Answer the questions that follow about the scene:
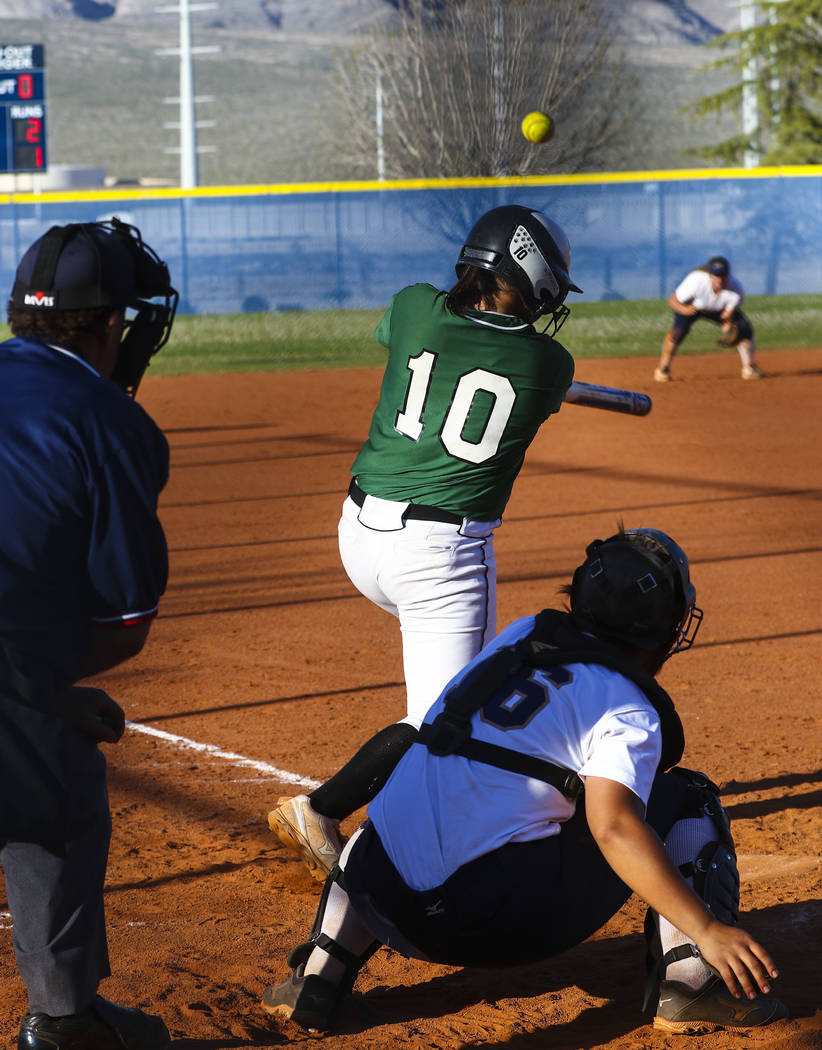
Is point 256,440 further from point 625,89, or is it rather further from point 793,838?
point 625,89

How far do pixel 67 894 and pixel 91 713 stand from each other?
1.32 feet

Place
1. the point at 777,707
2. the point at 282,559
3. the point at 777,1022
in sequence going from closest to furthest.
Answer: the point at 777,1022 < the point at 777,707 < the point at 282,559

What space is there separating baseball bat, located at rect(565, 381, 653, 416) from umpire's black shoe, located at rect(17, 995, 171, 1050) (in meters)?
2.07

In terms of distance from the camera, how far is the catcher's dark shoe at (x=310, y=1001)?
120 inches

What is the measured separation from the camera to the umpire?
248 cm

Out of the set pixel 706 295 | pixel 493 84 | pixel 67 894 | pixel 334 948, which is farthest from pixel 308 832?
pixel 493 84

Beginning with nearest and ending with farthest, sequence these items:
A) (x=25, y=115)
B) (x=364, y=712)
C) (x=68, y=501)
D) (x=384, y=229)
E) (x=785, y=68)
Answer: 1. (x=68, y=501)
2. (x=364, y=712)
3. (x=384, y=229)
4. (x=25, y=115)
5. (x=785, y=68)

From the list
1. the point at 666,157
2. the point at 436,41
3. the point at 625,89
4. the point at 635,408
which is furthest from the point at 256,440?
the point at 666,157

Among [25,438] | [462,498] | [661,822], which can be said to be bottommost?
[661,822]

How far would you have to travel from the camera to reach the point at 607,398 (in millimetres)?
3961

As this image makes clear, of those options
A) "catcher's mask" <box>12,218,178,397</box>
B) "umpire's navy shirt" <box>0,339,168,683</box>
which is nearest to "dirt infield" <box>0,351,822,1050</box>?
"umpire's navy shirt" <box>0,339,168,683</box>

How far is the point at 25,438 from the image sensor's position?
2473 millimetres

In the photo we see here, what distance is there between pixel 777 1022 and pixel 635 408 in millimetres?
1844

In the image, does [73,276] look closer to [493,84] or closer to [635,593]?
[635,593]
